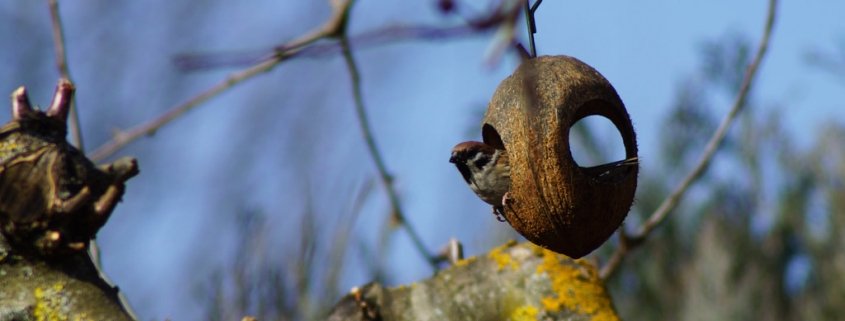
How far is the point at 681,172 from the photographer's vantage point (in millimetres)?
4656

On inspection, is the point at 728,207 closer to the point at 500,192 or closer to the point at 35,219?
the point at 500,192

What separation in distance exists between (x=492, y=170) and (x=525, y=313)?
0.33 metres

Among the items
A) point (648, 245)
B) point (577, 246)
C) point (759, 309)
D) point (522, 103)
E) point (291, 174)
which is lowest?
point (759, 309)

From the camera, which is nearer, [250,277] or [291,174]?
[250,277]

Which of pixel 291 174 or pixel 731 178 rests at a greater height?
pixel 291 174

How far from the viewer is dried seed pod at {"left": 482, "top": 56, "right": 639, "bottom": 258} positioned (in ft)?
4.88

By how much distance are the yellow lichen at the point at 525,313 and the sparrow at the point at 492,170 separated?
173 mm

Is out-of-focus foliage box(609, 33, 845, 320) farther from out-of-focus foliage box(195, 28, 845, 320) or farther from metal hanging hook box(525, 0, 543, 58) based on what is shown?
metal hanging hook box(525, 0, 543, 58)

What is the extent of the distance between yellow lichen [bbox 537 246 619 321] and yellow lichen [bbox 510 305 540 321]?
19mm

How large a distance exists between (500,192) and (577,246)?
20cm

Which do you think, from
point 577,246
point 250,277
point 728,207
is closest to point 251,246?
point 250,277

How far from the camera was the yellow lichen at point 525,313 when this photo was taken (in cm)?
188

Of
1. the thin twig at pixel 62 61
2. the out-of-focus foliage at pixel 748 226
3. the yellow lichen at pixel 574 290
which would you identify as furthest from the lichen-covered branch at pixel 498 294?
the out-of-focus foliage at pixel 748 226

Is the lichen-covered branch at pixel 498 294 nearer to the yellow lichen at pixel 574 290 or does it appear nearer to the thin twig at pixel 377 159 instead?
the yellow lichen at pixel 574 290
